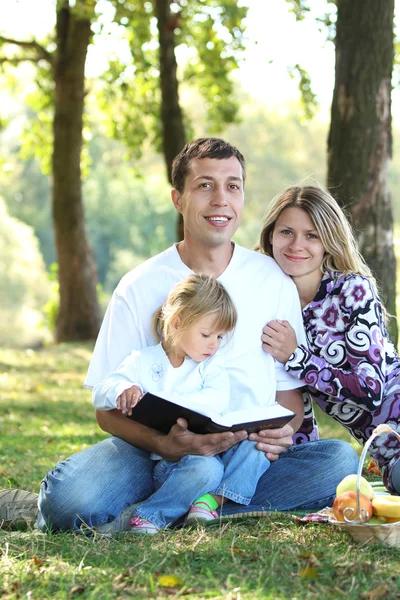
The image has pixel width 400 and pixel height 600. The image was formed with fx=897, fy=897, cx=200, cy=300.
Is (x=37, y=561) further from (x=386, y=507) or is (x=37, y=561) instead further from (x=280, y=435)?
(x=386, y=507)

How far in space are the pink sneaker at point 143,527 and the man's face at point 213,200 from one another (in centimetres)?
143

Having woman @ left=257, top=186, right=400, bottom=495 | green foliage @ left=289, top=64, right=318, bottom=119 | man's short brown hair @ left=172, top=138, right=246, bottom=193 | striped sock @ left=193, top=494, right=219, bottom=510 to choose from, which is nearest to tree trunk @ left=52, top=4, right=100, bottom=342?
green foliage @ left=289, top=64, right=318, bottom=119

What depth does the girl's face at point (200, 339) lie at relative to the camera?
4.19 meters

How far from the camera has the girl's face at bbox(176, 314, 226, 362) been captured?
419cm

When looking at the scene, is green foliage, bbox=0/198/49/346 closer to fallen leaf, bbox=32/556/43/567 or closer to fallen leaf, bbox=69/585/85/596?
fallen leaf, bbox=32/556/43/567

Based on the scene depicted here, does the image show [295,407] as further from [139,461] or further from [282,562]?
[282,562]

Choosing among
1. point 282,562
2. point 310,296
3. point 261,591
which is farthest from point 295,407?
point 261,591

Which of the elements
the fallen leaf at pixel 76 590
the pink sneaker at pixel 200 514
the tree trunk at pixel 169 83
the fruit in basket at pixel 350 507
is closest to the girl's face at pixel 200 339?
the pink sneaker at pixel 200 514

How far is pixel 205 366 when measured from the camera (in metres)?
4.33

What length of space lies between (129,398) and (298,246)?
1.29m

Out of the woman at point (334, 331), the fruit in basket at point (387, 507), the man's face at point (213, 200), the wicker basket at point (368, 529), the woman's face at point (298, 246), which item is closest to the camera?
the wicker basket at point (368, 529)

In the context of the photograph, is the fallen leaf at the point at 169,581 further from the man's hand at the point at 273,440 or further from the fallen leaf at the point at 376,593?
the man's hand at the point at 273,440

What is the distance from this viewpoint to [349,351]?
14.7 feet

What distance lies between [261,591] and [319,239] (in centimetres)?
211
